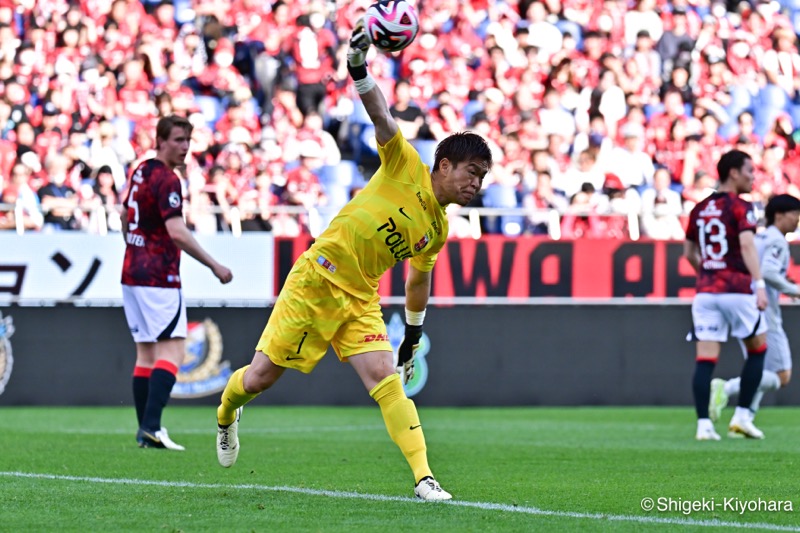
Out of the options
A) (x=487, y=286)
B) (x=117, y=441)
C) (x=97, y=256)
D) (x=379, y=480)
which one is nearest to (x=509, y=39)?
(x=487, y=286)

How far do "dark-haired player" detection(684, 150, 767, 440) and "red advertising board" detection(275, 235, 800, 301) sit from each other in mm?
5002

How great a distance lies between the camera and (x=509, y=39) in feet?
67.2

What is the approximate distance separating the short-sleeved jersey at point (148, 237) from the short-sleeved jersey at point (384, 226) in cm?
317

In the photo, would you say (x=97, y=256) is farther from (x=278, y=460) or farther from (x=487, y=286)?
(x=278, y=460)

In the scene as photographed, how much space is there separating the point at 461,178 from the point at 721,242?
16.3ft

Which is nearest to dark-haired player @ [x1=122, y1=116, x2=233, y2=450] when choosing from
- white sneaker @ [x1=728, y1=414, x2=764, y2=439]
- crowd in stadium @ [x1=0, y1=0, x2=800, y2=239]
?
white sneaker @ [x1=728, y1=414, x2=764, y2=439]

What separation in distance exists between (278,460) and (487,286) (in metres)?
7.40

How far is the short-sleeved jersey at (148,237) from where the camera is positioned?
9.47 m

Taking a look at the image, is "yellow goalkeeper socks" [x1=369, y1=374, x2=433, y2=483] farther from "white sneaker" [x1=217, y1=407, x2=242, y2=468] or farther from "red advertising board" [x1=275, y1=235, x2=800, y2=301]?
"red advertising board" [x1=275, y1=235, x2=800, y2=301]

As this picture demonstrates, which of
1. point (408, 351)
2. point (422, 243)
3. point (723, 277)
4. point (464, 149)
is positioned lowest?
point (408, 351)

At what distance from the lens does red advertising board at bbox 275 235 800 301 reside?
15844 mm

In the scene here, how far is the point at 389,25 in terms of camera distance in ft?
20.2

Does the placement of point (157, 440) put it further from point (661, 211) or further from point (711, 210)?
point (661, 211)

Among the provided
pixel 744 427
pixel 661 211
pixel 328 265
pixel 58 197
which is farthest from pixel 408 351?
pixel 58 197
